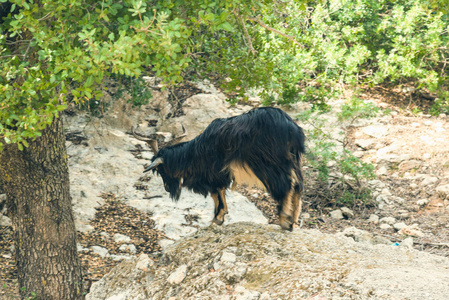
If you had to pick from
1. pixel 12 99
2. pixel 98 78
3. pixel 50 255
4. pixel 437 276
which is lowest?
pixel 50 255

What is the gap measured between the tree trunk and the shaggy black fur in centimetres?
142

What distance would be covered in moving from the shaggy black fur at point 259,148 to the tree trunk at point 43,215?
1.42m

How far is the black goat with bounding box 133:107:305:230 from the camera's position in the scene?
4.07 m

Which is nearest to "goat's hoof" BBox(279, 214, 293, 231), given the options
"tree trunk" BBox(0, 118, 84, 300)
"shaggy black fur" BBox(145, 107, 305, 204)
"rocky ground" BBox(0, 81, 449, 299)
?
"shaggy black fur" BBox(145, 107, 305, 204)

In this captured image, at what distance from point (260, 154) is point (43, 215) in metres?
2.02

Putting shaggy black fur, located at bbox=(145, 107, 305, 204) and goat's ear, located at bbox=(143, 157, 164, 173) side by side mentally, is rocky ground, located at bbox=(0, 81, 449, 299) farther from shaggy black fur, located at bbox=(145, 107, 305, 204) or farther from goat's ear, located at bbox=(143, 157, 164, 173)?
shaggy black fur, located at bbox=(145, 107, 305, 204)

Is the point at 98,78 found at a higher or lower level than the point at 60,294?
higher

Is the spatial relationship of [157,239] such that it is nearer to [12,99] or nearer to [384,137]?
[12,99]

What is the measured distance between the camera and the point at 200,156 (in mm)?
4477

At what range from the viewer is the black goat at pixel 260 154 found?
4.07 m

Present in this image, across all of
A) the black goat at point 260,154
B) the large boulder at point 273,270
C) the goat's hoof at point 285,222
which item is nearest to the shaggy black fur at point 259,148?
the black goat at point 260,154

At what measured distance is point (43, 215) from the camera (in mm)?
3748

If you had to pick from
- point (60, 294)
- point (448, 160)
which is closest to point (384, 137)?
point (448, 160)

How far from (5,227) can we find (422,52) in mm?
8023
